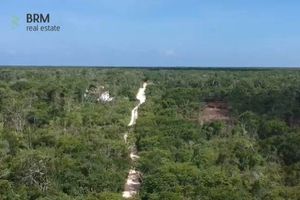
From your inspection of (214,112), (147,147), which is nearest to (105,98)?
(214,112)

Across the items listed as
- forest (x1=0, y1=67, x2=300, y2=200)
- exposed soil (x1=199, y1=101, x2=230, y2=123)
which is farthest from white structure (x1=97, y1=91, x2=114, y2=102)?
exposed soil (x1=199, y1=101, x2=230, y2=123)

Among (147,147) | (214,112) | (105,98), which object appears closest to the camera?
(147,147)

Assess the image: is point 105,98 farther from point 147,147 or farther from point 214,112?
point 147,147

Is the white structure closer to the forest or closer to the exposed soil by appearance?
the forest

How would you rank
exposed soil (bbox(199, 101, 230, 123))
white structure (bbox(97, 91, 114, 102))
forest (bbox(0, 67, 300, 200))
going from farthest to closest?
white structure (bbox(97, 91, 114, 102))
exposed soil (bbox(199, 101, 230, 123))
forest (bbox(0, 67, 300, 200))

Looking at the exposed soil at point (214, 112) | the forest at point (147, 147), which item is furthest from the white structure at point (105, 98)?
the exposed soil at point (214, 112)

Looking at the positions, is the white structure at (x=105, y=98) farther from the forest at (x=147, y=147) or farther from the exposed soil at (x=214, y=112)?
the exposed soil at (x=214, y=112)
